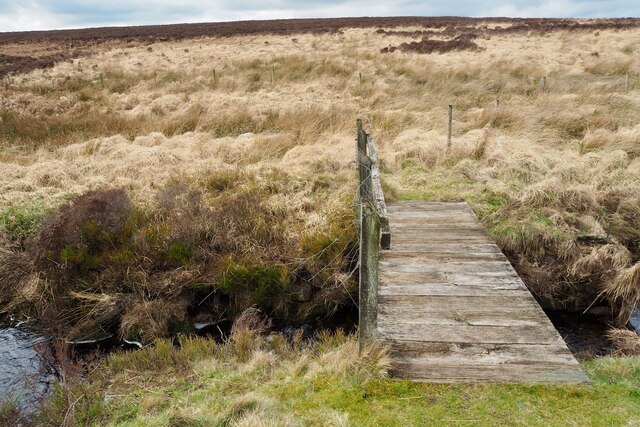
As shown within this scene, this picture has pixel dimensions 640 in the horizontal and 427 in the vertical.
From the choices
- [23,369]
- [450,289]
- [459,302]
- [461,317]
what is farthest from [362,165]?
[23,369]

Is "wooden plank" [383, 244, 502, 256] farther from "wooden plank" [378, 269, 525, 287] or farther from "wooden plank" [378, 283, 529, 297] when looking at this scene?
"wooden plank" [378, 283, 529, 297]

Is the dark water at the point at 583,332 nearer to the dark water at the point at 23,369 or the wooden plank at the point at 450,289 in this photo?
the wooden plank at the point at 450,289

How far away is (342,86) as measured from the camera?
1745cm

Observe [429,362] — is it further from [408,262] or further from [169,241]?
[169,241]

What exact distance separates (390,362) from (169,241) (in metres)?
4.13

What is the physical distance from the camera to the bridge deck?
3.98 m

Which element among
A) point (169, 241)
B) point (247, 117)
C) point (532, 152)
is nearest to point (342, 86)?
point (247, 117)

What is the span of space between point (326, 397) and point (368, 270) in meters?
1.00

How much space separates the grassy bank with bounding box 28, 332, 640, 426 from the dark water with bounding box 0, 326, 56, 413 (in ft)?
2.71

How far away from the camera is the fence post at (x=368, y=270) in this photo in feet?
12.2

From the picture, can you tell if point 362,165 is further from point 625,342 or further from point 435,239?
point 625,342

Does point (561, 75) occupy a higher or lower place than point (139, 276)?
higher

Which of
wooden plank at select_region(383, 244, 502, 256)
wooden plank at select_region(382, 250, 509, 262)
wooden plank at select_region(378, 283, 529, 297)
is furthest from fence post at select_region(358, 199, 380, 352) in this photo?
wooden plank at select_region(383, 244, 502, 256)

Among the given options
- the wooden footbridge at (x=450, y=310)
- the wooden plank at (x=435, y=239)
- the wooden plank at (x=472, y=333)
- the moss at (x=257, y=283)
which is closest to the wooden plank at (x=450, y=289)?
the wooden footbridge at (x=450, y=310)
